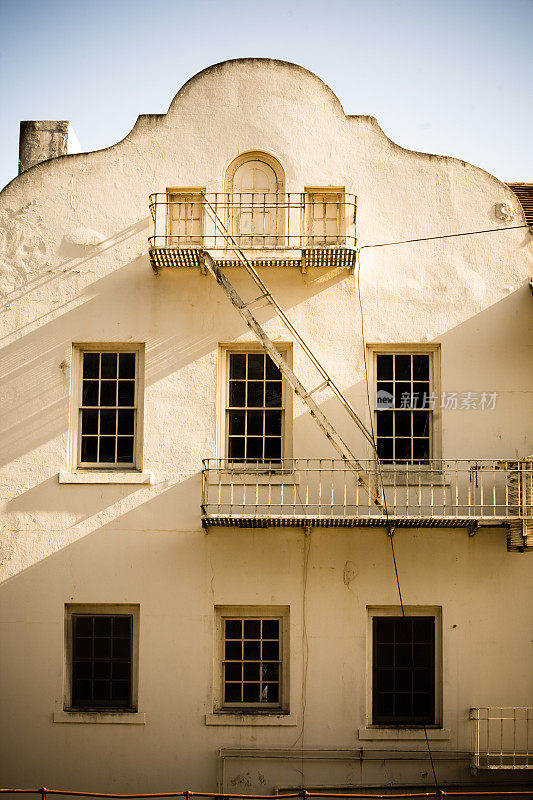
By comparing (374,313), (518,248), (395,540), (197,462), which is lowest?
(395,540)

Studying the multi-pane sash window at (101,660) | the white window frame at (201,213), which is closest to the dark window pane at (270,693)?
the multi-pane sash window at (101,660)

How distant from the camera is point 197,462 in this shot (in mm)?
14531

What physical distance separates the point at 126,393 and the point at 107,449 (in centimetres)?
93

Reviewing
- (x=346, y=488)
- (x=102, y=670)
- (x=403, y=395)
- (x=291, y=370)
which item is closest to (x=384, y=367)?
(x=403, y=395)

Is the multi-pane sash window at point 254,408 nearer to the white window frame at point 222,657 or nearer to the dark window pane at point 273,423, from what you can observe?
the dark window pane at point 273,423

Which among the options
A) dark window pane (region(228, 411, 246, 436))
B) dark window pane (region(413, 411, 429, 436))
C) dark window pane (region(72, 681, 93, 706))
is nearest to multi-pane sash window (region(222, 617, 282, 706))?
dark window pane (region(72, 681, 93, 706))

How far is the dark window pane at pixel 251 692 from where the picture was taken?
14305 mm

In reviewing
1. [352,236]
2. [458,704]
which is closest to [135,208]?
[352,236]

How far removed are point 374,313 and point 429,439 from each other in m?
2.15

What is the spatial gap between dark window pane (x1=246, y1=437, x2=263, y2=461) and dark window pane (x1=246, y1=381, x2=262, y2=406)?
0.57m

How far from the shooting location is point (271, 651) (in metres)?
14.5

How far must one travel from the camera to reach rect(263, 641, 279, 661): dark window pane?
1443cm

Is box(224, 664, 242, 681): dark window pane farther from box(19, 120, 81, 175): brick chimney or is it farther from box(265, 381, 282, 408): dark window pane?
box(19, 120, 81, 175): brick chimney

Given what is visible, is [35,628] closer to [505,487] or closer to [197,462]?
[197,462]
